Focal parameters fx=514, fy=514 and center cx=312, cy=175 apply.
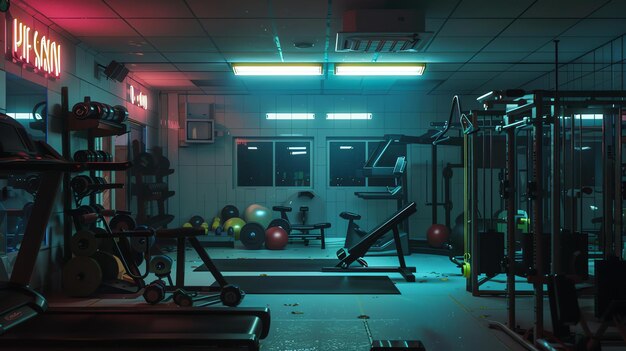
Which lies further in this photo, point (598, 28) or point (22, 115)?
point (22, 115)

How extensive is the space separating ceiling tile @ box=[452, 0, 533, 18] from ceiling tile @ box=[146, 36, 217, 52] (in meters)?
2.71

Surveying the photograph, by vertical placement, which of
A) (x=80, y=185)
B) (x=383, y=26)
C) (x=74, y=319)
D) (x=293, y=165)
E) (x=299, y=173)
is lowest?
(x=74, y=319)

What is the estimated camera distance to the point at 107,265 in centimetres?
509

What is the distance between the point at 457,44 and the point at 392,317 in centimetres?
331

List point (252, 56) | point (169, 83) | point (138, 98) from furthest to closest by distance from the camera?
point (169, 83), point (138, 98), point (252, 56)

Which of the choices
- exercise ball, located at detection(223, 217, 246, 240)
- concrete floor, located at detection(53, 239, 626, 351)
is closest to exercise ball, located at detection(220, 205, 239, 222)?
exercise ball, located at detection(223, 217, 246, 240)

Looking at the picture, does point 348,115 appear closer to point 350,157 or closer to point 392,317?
point 350,157

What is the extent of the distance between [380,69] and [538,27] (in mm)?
2245

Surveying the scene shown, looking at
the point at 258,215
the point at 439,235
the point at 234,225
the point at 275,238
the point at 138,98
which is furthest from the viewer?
the point at 258,215

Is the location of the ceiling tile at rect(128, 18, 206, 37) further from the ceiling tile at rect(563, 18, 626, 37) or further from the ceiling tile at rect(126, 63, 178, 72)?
the ceiling tile at rect(563, 18, 626, 37)

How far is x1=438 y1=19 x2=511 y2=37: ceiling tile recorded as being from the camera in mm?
5031

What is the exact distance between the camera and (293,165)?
9453 millimetres

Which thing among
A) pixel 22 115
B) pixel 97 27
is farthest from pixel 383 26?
pixel 22 115

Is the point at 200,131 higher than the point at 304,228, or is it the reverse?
Result: the point at 200,131
